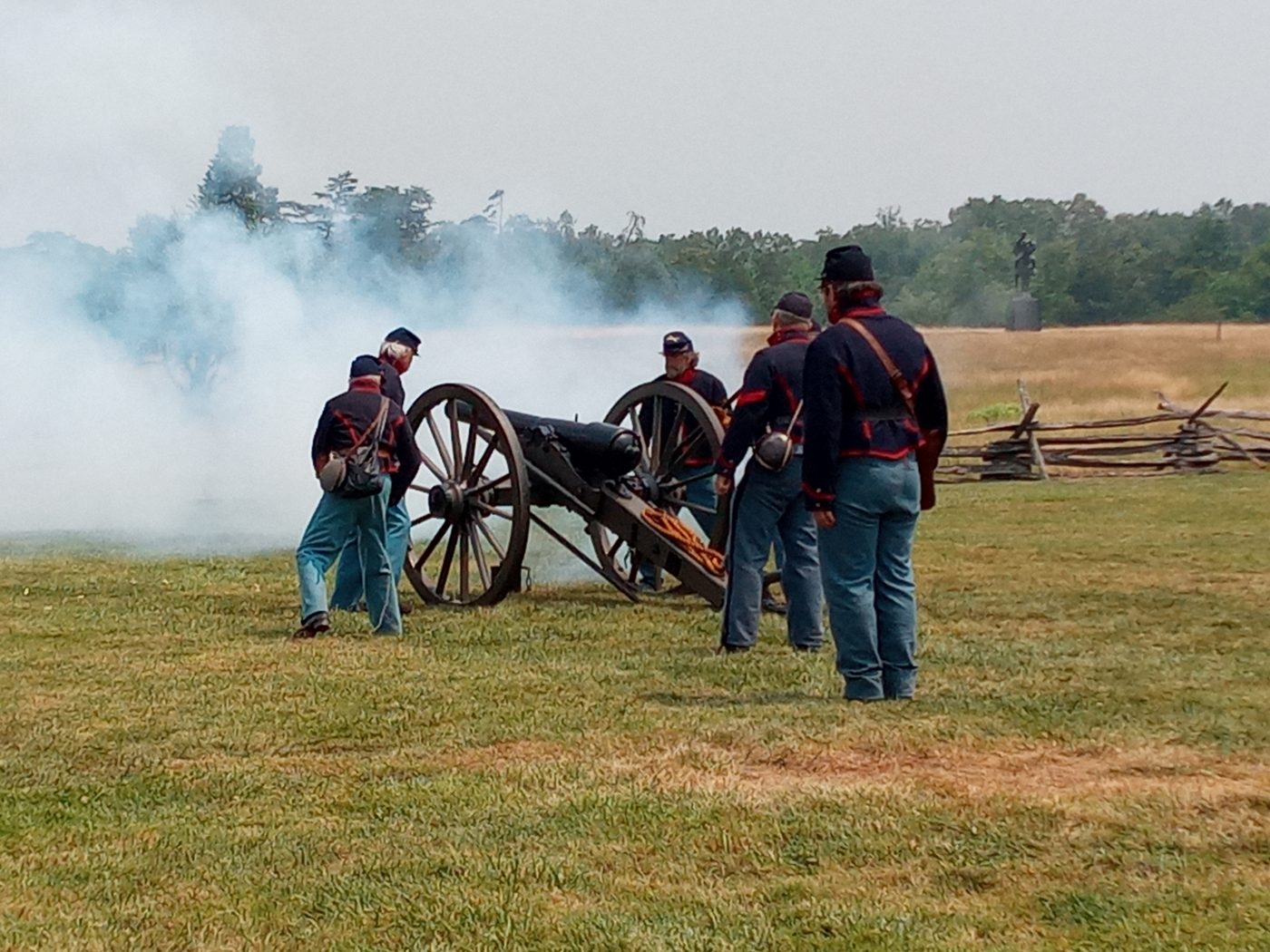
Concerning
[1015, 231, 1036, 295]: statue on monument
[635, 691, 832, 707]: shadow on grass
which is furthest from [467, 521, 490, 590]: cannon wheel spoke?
[1015, 231, 1036, 295]: statue on monument

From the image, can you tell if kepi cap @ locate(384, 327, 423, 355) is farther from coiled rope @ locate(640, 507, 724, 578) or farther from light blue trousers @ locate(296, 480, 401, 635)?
coiled rope @ locate(640, 507, 724, 578)

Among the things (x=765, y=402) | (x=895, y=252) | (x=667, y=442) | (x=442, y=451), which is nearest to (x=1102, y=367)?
(x=895, y=252)

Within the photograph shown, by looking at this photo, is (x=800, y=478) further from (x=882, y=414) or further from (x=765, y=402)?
(x=882, y=414)

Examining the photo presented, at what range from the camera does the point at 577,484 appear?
34.5ft

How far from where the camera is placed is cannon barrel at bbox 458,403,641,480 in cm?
1044

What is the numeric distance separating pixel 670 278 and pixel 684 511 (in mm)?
6081

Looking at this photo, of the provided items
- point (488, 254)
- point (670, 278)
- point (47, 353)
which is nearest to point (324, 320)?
point (488, 254)

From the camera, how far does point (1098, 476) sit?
80.0 feet

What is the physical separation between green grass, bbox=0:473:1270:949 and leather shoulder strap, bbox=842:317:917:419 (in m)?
1.18

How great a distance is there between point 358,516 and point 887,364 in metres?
3.54

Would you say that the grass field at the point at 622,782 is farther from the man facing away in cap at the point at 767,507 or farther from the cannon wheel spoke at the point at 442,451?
the cannon wheel spoke at the point at 442,451

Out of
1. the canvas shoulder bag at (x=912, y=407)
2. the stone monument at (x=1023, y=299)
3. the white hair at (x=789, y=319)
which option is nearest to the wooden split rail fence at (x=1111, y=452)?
the white hair at (x=789, y=319)

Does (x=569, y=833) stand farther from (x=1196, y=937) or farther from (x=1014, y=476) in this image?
(x=1014, y=476)

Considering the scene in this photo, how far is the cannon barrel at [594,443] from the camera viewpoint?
10438mm
